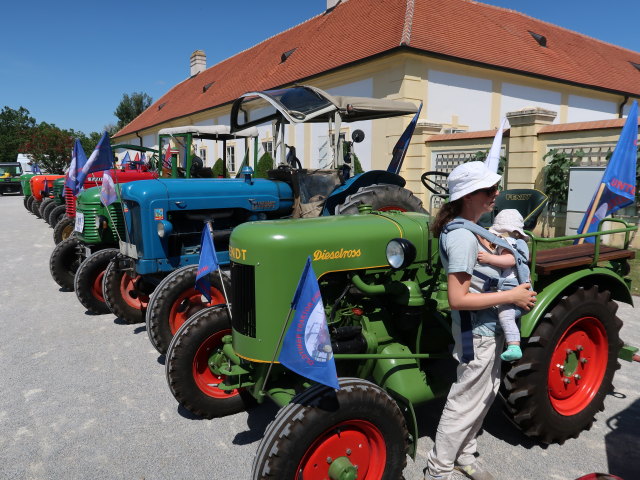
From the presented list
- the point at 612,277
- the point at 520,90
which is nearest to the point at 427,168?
the point at 520,90

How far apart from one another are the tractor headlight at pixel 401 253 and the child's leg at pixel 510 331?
1.48 ft

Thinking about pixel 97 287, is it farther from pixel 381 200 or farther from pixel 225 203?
pixel 381 200

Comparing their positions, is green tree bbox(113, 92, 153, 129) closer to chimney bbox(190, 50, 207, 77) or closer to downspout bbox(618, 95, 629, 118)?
chimney bbox(190, 50, 207, 77)

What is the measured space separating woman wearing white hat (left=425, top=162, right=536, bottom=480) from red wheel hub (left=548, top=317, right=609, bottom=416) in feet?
2.20

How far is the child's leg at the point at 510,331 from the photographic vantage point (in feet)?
6.87

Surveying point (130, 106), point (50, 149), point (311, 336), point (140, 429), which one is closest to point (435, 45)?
point (140, 429)

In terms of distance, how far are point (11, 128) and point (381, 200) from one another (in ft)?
239

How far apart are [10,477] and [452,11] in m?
15.8

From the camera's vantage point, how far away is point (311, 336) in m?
1.93

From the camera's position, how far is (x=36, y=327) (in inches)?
194

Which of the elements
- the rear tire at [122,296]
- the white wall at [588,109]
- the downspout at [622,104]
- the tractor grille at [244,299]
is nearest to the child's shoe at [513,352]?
the tractor grille at [244,299]

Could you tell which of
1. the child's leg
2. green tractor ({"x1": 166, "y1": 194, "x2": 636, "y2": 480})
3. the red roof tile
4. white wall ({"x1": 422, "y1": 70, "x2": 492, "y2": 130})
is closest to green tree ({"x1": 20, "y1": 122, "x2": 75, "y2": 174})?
the red roof tile

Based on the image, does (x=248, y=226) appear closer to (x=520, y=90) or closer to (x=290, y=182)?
(x=290, y=182)

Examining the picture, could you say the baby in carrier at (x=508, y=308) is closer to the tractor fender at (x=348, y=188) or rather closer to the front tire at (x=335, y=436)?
the front tire at (x=335, y=436)
